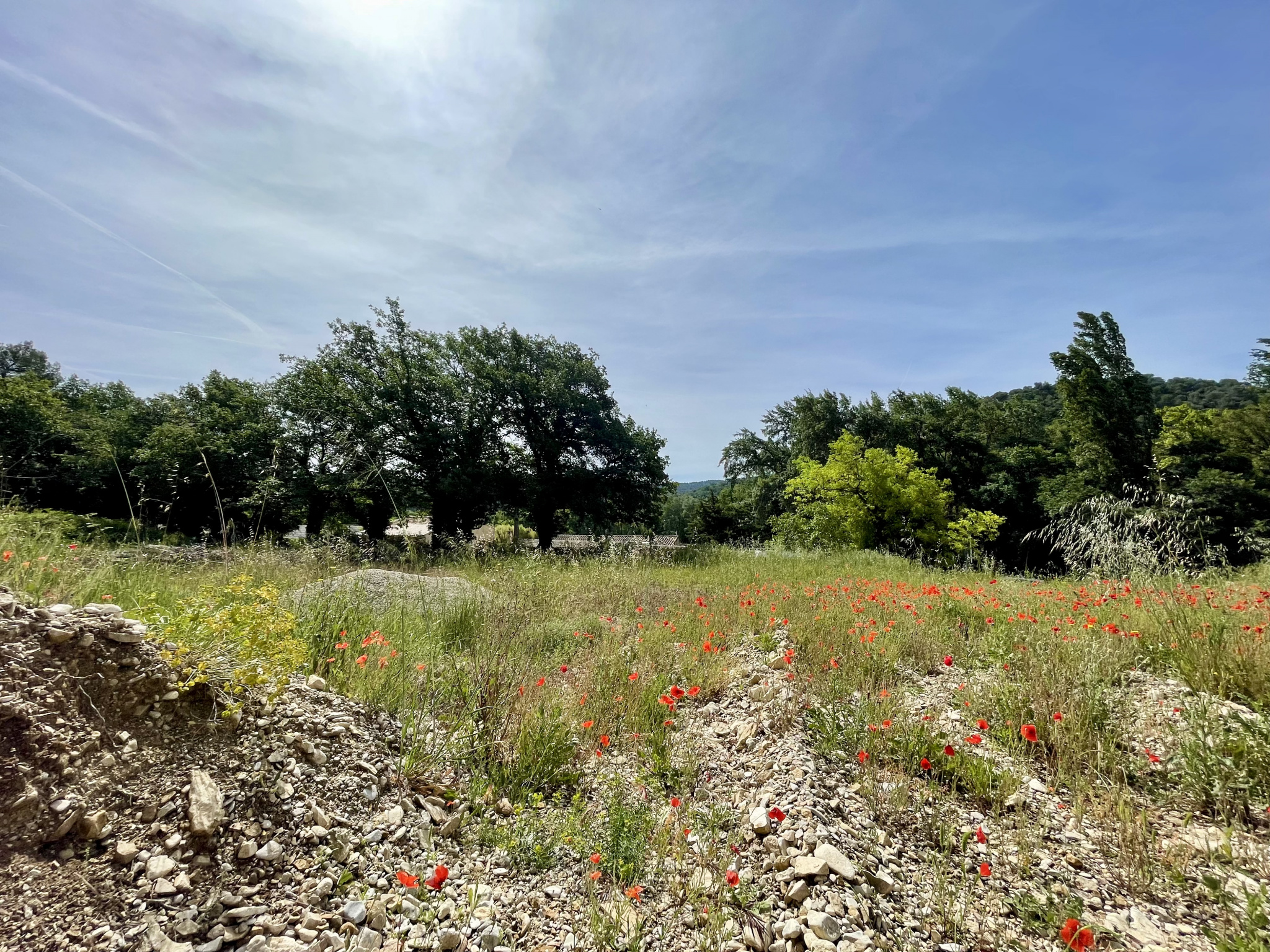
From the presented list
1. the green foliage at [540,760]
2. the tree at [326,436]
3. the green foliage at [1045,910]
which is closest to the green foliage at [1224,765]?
the green foliage at [1045,910]

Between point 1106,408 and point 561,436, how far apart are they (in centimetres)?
2418

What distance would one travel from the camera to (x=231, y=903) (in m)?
1.79

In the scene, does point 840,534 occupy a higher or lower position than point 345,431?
lower

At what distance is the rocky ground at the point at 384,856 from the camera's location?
5.74 feet

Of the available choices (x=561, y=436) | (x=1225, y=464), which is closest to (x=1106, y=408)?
(x=1225, y=464)

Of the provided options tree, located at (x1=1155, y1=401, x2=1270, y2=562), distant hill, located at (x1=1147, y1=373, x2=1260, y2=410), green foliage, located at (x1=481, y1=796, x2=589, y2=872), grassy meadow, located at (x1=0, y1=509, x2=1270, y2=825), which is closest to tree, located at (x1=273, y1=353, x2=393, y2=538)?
grassy meadow, located at (x1=0, y1=509, x2=1270, y2=825)

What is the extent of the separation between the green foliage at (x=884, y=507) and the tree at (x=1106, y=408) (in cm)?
795

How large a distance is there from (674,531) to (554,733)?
233 ft

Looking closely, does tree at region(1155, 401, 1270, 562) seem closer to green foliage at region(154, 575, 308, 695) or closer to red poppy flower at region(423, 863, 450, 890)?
red poppy flower at region(423, 863, 450, 890)

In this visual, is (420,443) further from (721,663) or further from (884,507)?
(884,507)

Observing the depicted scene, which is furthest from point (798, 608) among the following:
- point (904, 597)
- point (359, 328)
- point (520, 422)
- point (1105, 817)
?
point (359, 328)

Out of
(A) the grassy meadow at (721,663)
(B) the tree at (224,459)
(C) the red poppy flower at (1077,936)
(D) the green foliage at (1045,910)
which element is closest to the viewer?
(C) the red poppy flower at (1077,936)

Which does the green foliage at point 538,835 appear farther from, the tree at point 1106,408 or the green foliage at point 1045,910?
the tree at point 1106,408

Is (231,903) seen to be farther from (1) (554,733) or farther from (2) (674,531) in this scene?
(2) (674,531)
